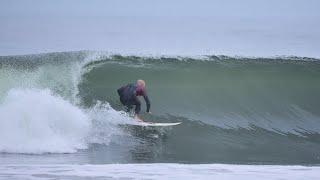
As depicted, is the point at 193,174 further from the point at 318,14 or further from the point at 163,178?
the point at 318,14

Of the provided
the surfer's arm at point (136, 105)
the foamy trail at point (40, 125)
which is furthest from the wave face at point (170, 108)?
the surfer's arm at point (136, 105)

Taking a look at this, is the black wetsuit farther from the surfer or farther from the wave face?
the wave face

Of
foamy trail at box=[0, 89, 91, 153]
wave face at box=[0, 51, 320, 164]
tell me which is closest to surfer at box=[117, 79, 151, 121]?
wave face at box=[0, 51, 320, 164]

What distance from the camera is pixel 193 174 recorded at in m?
10.3

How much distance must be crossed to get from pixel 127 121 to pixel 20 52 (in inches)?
505

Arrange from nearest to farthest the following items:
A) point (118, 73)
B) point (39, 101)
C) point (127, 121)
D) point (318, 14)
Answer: point (39, 101)
point (127, 121)
point (118, 73)
point (318, 14)

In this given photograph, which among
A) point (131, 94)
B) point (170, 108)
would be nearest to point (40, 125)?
point (131, 94)

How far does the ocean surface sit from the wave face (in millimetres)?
24

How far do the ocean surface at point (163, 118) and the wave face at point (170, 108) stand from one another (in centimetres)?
2

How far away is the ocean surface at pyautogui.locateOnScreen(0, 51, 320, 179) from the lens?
→ 11.1m

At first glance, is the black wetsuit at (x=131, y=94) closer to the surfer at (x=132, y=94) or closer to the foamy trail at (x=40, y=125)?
the surfer at (x=132, y=94)

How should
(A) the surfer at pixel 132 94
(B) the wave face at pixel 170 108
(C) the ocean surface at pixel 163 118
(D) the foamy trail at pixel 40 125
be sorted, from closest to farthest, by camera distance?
(C) the ocean surface at pixel 163 118
(D) the foamy trail at pixel 40 125
(B) the wave face at pixel 170 108
(A) the surfer at pixel 132 94

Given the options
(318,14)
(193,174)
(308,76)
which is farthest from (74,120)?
(318,14)

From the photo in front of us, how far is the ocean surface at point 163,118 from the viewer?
11070 millimetres
